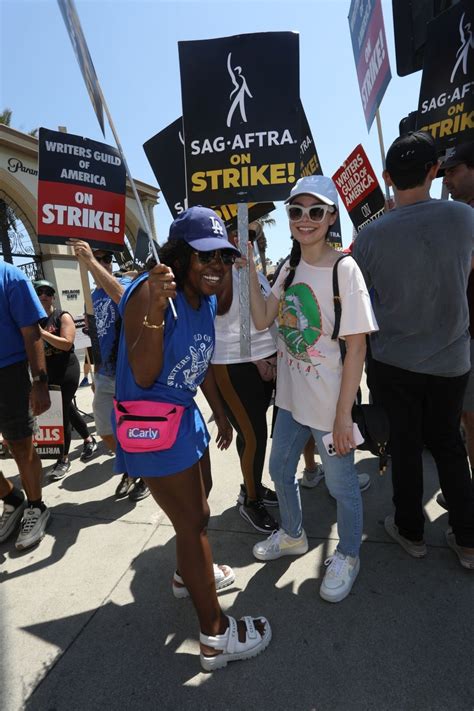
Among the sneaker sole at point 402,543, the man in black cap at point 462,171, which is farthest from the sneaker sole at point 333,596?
the man in black cap at point 462,171

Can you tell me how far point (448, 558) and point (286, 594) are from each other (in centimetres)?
95

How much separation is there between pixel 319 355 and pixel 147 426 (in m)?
0.89

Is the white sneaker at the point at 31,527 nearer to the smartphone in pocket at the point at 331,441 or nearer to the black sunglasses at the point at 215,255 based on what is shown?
the smartphone in pocket at the point at 331,441

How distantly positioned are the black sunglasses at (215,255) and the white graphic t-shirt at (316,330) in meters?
0.52

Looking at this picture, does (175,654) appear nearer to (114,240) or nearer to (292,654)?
(292,654)

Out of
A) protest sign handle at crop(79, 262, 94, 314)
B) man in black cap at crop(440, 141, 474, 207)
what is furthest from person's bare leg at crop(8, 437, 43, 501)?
man in black cap at crop(440, 141, 474, 207)

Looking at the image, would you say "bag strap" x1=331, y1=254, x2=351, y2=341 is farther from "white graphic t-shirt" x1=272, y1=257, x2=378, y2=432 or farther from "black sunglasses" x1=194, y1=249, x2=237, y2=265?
"black sunglasses" x1=194, y1=249, x2=237, y2=265

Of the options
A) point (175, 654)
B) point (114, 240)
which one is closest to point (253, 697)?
point (175, 654)

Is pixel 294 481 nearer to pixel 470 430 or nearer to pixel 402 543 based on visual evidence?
pixel 402 543

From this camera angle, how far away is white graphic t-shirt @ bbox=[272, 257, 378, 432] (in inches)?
67.7

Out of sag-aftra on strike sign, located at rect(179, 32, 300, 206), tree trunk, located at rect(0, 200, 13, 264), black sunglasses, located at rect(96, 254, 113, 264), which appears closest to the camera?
sag-aftra on strike sign, located at rect(179, 32, 300, 206)

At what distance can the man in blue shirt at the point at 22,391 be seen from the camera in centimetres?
267

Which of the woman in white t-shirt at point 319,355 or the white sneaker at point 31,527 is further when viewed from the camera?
the white sneaker at point 31,527

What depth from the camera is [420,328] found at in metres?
2.01
